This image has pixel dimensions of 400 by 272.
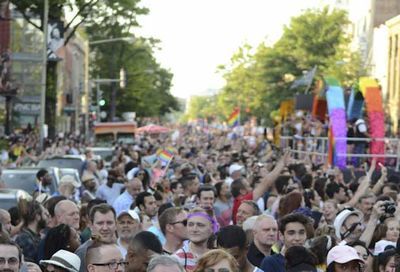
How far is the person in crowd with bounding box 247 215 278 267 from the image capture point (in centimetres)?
1020

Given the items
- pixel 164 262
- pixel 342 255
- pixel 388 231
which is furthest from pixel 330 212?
pixel 164 262

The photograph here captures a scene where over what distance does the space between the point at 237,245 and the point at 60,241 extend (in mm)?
1786

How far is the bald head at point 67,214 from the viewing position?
469 inches

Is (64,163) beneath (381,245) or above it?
beneath

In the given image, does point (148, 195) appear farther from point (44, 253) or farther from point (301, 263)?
point (301, 263)

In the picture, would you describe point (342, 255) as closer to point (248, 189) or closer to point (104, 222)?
point (104, 222)

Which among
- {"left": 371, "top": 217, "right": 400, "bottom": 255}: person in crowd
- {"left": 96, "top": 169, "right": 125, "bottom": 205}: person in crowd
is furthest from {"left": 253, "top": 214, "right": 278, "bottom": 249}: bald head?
{"left": 96, "top": 169, "right": 125, "bottom": 205}: person in crowd

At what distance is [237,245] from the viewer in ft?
30.7

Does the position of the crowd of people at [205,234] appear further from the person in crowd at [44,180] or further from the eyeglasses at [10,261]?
the person in crowd at [44,180]

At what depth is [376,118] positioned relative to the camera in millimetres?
29875

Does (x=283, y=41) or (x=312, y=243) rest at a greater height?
(x=283, y=41)

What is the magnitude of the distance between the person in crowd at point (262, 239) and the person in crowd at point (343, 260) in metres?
1.28

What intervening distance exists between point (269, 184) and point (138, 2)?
2589 inches

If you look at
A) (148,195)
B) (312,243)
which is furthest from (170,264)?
(148,195)
